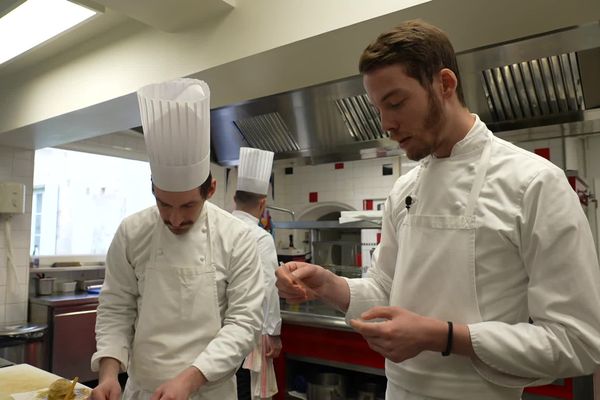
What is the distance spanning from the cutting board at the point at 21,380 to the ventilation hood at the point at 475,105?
1.67 metres

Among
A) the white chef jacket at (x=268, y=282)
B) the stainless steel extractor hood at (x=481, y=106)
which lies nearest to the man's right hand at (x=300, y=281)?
the stainless steel extractor hood at (x=481, y=106)

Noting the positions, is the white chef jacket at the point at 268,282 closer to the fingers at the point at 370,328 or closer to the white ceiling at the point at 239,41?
the white ceiling at the point at 239,41

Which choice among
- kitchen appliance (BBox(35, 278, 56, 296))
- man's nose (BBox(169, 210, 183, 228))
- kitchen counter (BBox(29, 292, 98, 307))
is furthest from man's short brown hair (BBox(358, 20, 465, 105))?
kitchen appliance (BBox(35, 278, 56, 296))

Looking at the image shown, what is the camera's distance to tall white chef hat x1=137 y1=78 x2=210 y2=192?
150 centimetres

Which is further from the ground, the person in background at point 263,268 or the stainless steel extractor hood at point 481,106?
the stainless steel extractor hood at point 481,106

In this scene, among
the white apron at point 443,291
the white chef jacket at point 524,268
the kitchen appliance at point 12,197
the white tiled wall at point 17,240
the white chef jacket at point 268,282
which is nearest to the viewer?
the white chef jacket at point 524,268

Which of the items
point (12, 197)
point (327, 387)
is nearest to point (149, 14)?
point (327, 387)

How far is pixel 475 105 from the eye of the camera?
2.28m

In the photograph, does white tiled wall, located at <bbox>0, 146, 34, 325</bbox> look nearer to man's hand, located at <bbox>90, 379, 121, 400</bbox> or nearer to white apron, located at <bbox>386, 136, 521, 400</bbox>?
man's hand, located at <bbox>90, 379, 121, 400</bbox>

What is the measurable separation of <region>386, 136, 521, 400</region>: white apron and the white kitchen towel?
6.21 feet

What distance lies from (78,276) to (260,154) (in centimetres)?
307

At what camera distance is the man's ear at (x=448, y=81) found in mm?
1007

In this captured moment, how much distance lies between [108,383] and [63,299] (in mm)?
3152

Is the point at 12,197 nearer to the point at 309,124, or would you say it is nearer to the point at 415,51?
Result: the point at 309,124
